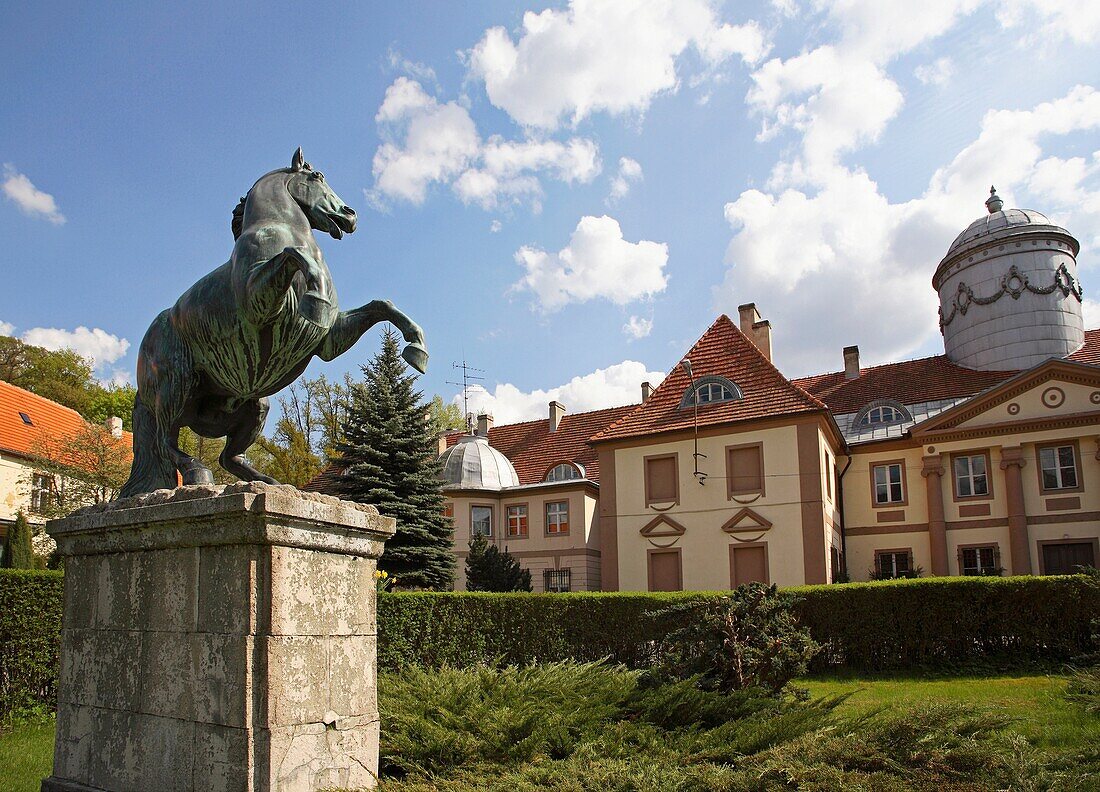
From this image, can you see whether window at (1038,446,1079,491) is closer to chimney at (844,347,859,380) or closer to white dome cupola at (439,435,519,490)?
chimney at (844,347,859,380)

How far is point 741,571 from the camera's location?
24.2m

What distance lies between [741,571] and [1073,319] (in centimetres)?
1799

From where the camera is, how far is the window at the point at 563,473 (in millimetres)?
33469

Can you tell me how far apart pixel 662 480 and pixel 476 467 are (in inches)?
414

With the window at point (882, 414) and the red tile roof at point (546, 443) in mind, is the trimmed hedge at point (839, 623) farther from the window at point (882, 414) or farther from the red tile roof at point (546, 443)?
the red tile roof at point (546, 443)

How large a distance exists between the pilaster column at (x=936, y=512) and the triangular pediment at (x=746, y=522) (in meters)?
6.35

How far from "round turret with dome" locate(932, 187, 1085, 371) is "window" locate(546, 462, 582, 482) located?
1605 cm

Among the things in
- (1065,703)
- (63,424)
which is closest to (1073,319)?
(1065,703)

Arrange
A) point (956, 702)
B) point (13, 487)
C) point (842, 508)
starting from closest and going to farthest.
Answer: point (956, 702)
point (842, 508)
point (13, 487)

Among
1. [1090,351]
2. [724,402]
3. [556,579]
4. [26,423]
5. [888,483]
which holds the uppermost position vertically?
[1090,351]

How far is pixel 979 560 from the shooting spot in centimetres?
2541

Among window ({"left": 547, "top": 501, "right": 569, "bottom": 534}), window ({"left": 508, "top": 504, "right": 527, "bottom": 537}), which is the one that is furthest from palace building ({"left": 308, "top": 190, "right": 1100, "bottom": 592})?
window ({"left": 508, "top": 504, "right": 527, "bottom": 537})

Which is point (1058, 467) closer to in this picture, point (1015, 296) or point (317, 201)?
point (1015, 296)

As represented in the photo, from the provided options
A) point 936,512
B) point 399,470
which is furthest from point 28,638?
point 936,512
